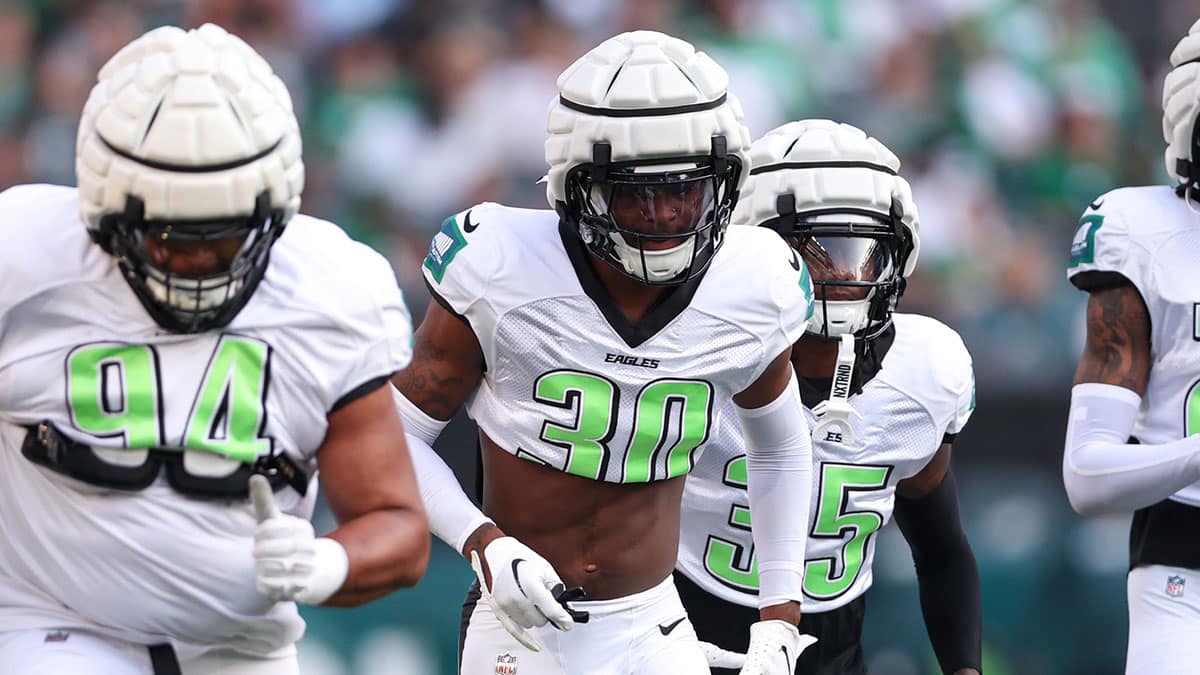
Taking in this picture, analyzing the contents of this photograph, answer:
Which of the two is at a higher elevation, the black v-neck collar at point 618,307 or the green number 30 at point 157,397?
the green number 30 at point 157,397

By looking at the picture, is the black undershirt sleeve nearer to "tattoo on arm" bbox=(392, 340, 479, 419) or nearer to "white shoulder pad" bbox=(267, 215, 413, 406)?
"tattoo on arm" bbox=(392, 340, 479, 419)

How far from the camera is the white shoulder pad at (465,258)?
3.85m

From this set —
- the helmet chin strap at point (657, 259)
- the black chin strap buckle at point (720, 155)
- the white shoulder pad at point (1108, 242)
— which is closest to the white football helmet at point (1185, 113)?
the white shoulder pad at point (1108, 242)

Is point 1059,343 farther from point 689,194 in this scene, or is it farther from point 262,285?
point 262,285

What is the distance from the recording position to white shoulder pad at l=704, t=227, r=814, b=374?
3949mm

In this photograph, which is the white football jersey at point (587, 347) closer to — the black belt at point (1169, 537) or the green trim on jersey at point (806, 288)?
the green trim on jersey at point (806, 288)

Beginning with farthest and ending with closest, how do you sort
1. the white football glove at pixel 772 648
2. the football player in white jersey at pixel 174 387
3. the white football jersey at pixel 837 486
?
the white football jersey at pixel 837 486 < the white football glove at pixel 772 648 < the football player in white jersey at pixel 174 387

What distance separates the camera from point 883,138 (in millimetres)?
8562

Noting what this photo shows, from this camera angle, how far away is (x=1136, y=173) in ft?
29.1

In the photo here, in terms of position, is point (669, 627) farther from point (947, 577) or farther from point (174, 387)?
point (174, 387)

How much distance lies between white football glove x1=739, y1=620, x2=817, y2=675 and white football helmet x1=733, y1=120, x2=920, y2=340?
0.69 meters

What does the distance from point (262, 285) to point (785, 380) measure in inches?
52.6

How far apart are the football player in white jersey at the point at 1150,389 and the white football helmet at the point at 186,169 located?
A: 200 cm

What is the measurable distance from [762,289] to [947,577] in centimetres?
121
